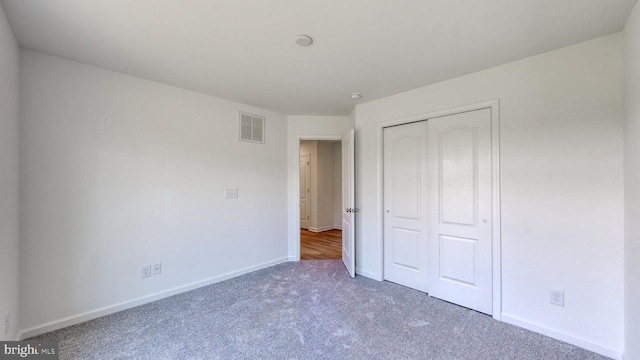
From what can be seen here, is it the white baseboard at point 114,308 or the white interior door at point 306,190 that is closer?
the white baseboard at point 114,308

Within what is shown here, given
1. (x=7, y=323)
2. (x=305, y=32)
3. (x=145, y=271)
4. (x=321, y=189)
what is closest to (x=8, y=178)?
(x=7, y=323)

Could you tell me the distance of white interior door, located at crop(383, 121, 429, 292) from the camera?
10.00ft

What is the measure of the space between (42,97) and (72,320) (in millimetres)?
1929

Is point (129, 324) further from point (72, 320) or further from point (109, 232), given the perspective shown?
point (109, 232)

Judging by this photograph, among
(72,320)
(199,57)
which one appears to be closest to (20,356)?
(72,320)

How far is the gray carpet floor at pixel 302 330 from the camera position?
1962 millimetres

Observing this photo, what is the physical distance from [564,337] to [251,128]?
386 centimetres

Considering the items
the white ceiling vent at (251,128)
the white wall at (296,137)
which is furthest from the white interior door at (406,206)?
the white ceiling vent at (251,128)

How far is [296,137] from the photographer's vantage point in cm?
419

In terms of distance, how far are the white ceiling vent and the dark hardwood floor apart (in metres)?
2.07

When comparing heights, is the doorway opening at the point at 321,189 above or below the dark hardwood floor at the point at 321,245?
above

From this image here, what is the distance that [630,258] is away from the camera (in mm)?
1767

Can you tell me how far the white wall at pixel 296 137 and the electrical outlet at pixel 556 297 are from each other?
9.87 feet

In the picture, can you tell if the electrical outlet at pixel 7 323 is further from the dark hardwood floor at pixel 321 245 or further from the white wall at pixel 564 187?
the white wall at pixel 564 187
